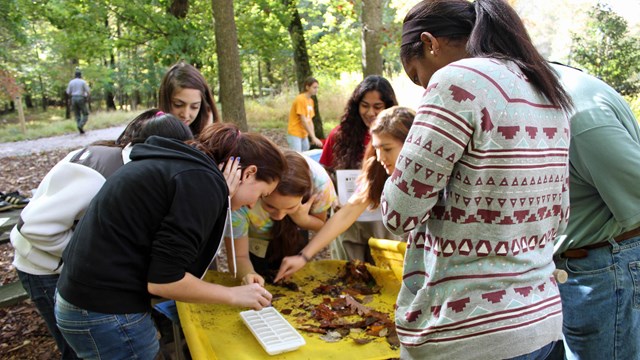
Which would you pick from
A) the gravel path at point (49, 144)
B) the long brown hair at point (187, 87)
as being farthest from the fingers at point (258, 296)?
the gravel path at point (49, 144)

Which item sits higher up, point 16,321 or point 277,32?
point 277,32

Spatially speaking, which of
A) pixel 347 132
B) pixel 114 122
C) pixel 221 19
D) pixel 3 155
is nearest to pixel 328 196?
pixel 347 132

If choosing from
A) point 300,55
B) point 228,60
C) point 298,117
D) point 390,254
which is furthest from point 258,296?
point 300,55

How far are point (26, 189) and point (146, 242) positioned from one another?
6.30 metres

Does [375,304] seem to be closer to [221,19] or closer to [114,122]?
[221,19]

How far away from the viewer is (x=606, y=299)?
144 cm

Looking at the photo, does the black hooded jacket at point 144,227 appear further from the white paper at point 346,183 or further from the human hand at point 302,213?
the white paper at point 346,183

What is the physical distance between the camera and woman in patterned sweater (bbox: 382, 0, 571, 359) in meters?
1.00

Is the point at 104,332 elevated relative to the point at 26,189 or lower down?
elevated

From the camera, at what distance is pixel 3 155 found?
959 centimetres

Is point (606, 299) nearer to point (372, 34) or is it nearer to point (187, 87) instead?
point (187, 87)

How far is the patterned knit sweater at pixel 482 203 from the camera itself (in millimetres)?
1000

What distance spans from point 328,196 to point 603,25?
857 centimetres

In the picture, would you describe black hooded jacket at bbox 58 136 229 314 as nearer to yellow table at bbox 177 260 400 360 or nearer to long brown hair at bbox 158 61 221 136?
yellow table at bbox 177 260 400 360
